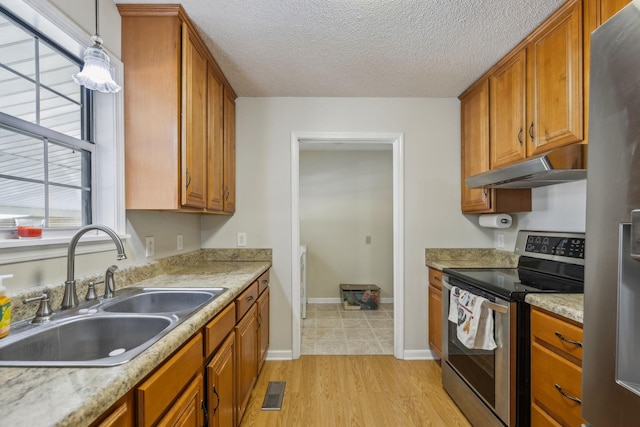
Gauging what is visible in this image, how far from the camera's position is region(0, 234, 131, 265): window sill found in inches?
39.7

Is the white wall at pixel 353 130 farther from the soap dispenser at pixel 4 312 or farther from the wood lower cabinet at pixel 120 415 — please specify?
the wood lower cabinet at pixel 120 415

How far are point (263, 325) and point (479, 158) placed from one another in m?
2.15

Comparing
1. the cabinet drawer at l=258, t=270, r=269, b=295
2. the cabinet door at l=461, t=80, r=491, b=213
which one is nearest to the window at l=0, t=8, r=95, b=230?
the cabinet drawer at l=258, t=270, r=269, b=295

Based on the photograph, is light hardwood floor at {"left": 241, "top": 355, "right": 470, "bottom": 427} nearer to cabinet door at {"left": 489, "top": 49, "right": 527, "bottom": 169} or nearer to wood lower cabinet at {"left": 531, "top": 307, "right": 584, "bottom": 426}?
wood lower cabinet at {"left": 531, "top": 307, "right": 584, "bottom": 426}

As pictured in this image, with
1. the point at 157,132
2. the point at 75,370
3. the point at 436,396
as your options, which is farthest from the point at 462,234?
the point at 75,370

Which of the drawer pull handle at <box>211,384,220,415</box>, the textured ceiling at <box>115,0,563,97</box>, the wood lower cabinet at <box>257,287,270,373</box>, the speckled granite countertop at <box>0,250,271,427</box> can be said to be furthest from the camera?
the wood lower cabinet at <box>257,287,270,373</box>

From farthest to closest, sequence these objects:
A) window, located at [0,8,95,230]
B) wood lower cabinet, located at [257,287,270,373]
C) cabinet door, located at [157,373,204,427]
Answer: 1. wood lower cabinet, located at [257,287,270,373]
2. window, located at [0,8,95,230]
3. cabinet door, located at [157,373,204,427]

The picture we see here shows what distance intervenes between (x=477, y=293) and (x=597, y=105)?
50.6 inches

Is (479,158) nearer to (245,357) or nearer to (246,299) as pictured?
(246,299)

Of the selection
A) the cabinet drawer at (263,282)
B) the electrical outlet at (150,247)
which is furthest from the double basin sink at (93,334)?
the cabinet drawer at (263,282)

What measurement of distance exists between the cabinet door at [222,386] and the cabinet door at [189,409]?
79 millimetres

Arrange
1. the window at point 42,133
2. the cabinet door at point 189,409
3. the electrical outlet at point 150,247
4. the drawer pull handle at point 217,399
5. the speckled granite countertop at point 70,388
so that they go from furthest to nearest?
the electrical outlet at point 150,247, the drawer pull handle at point 217,399, the window at point 42,133, the cabinet door at point 189,409, the speckled granite countertop at point 70,388

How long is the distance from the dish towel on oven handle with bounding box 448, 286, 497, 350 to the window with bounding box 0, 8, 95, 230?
2.12 metres

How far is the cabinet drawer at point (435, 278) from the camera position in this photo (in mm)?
2387
